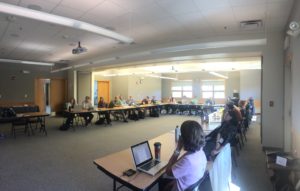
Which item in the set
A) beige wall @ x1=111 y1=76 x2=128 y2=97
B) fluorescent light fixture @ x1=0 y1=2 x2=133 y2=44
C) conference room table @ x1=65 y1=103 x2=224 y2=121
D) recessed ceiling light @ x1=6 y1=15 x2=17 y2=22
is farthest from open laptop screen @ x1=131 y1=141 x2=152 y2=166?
beige wall @ x1=111 y1=76 x2=128 y2=97

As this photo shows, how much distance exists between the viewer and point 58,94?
37.6 feet

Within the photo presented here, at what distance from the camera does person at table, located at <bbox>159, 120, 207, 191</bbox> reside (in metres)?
1.57

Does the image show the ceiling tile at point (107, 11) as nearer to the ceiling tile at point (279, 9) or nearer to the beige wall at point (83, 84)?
the ceiling tile at point (279, 9)

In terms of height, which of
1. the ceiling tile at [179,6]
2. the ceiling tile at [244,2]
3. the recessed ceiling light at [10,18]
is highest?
the recessed ceiling light at [10,18]

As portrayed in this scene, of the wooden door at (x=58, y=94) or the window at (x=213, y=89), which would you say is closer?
the wooden door at (x=58, y=94)

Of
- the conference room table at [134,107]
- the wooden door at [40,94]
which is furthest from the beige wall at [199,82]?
the wooden door at [40,94]

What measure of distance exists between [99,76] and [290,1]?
40.7ft

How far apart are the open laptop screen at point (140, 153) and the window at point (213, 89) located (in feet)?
45.0

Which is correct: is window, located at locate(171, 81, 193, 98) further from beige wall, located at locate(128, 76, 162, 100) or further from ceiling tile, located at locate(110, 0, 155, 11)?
ceiling tile, located at locate(110, 0, 155, 11)

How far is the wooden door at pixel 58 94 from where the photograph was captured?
441 inches

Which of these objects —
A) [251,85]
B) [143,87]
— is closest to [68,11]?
[251,85]

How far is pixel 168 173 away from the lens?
5.33 ft

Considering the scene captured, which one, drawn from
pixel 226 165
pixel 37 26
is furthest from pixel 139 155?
pixel 37 26

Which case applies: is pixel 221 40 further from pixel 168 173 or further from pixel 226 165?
pixel 168 173
